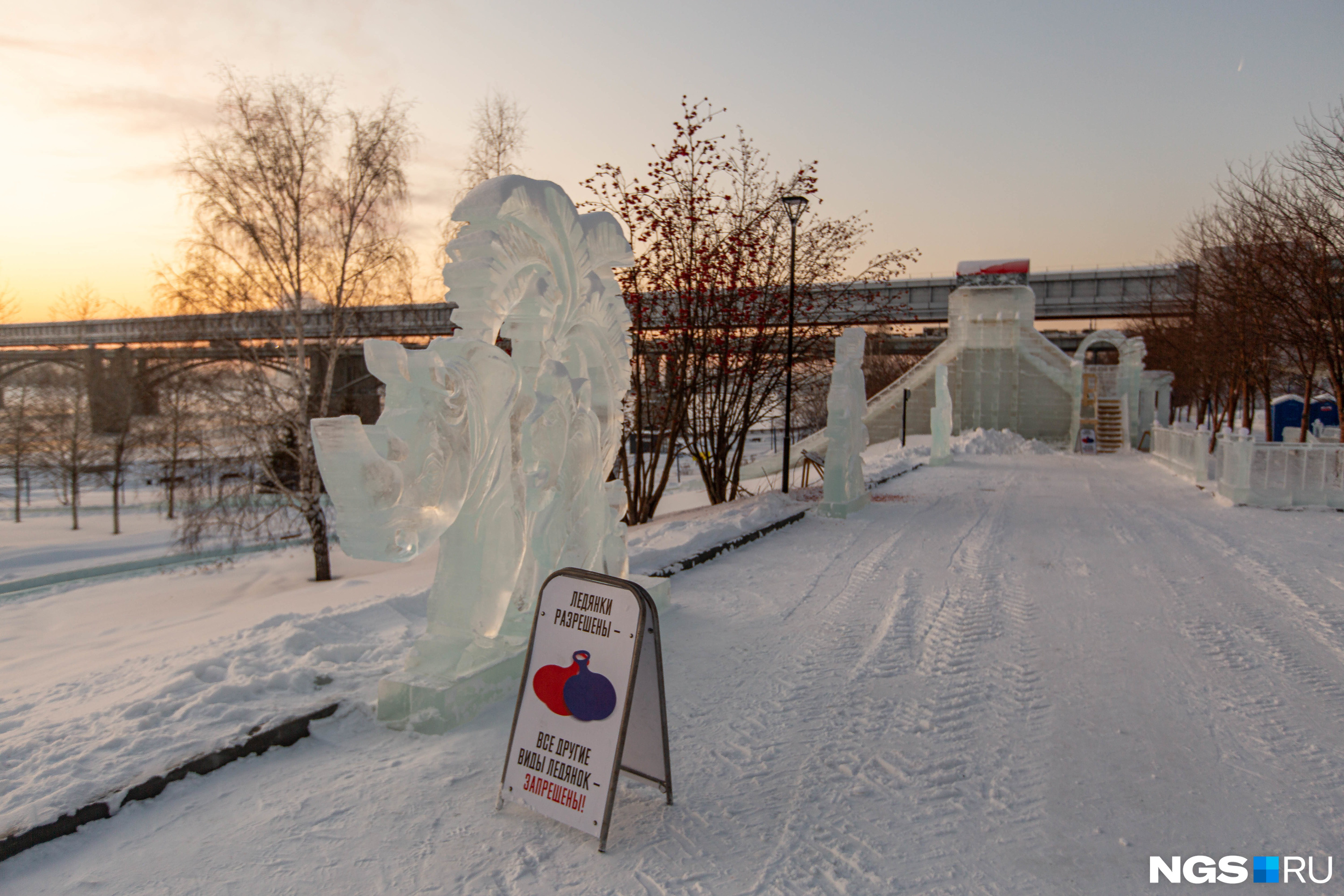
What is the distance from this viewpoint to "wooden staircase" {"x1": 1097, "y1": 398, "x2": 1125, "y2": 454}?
28406mm

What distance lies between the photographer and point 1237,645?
18.5ft

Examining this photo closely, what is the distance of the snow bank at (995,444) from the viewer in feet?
86.6

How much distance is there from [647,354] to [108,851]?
1162 centimetres

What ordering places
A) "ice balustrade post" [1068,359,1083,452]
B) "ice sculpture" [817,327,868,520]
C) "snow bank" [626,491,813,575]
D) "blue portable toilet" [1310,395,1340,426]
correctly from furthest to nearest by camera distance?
"ice balustrade post" [1068,359,1083,452] → "blue portable toilet" [1310,395,1340,426] → "ice sculpture" [817,327,868,520] → "snow bank" [626,491,813,575]

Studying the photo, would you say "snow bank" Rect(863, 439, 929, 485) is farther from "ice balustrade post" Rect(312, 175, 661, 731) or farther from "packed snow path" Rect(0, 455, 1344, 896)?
"ice balustrade post" Rect(312, 175, 661, 731)

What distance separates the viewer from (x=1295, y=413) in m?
26.6

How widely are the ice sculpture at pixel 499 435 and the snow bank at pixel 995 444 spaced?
73.7 feet

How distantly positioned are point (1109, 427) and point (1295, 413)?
18.8 ft

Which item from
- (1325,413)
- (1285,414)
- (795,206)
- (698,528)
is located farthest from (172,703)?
(1325,413)

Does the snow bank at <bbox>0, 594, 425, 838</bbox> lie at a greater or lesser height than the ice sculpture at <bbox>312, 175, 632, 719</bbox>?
lesser

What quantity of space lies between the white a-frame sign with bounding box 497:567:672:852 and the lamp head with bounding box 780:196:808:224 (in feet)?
37.0

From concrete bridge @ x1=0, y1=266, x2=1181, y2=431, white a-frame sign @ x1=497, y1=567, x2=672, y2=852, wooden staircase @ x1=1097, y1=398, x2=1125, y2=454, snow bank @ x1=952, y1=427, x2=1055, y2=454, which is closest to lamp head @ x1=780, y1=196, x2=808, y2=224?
concrete bridge @ x1=0, y1=266, x2=1181, y2=431

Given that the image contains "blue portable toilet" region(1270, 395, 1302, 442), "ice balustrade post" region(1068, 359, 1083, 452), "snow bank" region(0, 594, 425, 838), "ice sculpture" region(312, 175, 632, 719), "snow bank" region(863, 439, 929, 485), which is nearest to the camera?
"snow bank" region(0, 594, 425, 838)
